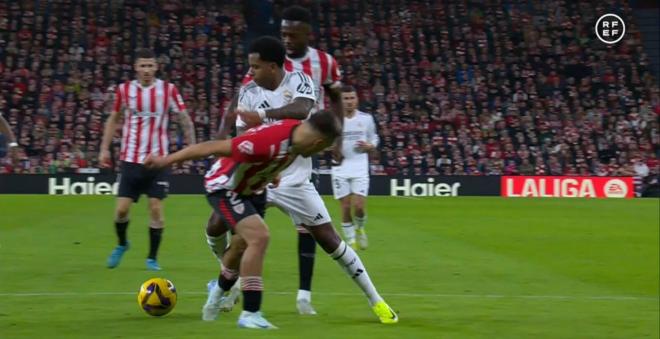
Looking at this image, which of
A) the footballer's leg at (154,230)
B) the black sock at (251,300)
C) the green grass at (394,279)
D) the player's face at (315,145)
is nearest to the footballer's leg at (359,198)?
the green grass at (394,279)

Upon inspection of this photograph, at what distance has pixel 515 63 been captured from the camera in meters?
37.7

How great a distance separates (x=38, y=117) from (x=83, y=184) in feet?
11.6

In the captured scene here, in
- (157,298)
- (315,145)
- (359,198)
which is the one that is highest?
(315,145)

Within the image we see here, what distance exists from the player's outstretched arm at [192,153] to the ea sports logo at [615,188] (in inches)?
1079

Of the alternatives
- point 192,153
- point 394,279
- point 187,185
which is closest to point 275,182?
point 192,153

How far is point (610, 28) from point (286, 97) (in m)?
32.6

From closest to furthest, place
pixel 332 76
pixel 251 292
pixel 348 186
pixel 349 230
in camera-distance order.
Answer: pixel 251 292, pixel 332 76, pixel 349 230, pixel 348 186

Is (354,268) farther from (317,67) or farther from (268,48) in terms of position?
(268,48)

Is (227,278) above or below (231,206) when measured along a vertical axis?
below

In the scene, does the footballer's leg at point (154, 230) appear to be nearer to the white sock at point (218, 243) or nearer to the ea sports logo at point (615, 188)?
the white sock at point (218, 243)

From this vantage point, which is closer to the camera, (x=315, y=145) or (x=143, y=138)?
(x=315, y=145)

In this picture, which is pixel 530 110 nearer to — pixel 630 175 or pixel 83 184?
pixel 630 175

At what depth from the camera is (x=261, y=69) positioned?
751 cm

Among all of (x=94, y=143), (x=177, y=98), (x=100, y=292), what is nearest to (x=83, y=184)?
(x=94, y=143)
